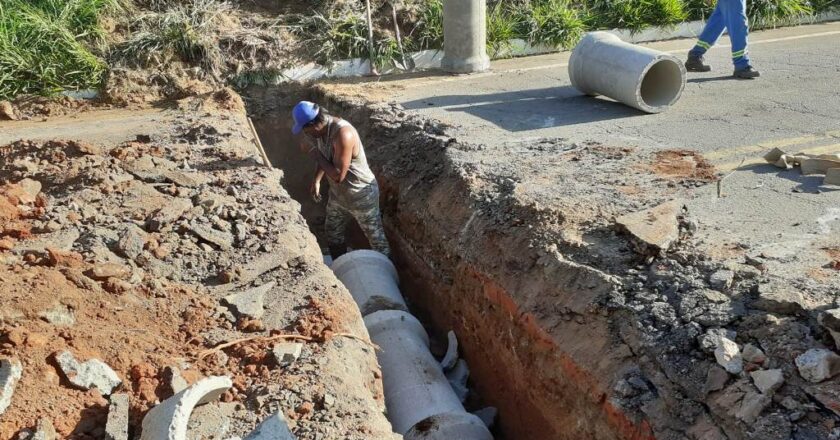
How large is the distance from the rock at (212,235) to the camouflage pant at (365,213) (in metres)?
1.74

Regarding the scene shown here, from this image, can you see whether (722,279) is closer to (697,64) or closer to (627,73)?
(627,73)

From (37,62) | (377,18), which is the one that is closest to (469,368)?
(377,18)

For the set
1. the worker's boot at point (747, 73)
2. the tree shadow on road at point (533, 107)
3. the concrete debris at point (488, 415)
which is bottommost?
the concrete debris at point (488, 415)

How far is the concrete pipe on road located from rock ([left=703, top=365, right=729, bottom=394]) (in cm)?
291

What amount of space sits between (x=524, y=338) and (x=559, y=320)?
1.35 feet

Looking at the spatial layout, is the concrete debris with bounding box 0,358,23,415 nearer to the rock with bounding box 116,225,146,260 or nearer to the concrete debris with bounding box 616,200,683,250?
the rock with bounding box 116,225,146,260

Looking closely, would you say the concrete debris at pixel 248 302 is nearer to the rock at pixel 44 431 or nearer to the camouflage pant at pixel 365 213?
the rock at pixel 44 431

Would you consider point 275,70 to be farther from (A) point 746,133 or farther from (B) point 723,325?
(B) point 723,325

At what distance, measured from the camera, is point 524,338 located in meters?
5.15

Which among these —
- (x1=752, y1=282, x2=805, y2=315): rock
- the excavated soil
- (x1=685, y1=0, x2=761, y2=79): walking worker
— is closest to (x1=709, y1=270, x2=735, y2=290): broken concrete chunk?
(x1=752, y1=282, x2=805, y2=315): rock

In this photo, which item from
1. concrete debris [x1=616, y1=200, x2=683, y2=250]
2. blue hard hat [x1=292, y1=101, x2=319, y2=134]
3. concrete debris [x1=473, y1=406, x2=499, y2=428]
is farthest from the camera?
blue hard hat [x1=292, y1=101, x2=319, y2=134]

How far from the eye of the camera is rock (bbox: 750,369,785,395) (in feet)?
12.0

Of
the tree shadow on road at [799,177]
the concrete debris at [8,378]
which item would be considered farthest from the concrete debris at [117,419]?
the tree shadow on road at [799,177]

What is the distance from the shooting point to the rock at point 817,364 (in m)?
3.58
